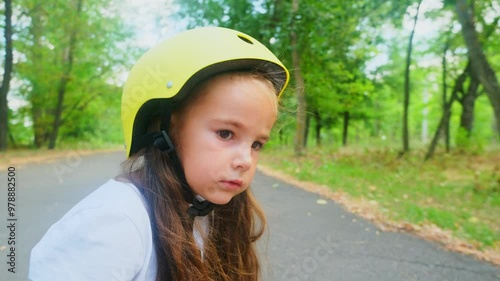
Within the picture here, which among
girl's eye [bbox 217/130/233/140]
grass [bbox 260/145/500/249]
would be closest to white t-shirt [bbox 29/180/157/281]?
girl's eye [bbox 217/130/233/140]

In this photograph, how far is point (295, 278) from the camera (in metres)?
2.87

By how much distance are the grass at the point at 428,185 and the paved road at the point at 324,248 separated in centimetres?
76

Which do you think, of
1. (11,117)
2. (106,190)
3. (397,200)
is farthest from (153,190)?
(11,117)

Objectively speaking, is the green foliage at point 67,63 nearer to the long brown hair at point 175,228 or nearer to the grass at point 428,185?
the grass at point 428,185

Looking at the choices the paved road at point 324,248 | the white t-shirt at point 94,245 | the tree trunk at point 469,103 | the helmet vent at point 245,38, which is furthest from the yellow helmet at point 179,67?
the tree trunk at point 469,103

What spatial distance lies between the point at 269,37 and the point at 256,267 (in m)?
8.91

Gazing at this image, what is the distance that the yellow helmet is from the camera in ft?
4.35

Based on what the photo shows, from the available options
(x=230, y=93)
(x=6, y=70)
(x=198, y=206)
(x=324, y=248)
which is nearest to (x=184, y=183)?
(x=198, y=206)

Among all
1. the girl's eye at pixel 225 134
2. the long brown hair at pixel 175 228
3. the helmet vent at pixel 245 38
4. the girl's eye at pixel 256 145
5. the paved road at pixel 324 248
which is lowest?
the paved road at pixel 324 248

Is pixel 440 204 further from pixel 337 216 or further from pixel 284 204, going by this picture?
pixel 284 204

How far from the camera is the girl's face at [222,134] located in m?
1.29

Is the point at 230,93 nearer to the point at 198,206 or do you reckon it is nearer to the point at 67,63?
the point at 198,206

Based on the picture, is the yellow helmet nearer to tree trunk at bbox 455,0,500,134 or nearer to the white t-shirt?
the white t-shirt

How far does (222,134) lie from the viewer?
4.28 feet
